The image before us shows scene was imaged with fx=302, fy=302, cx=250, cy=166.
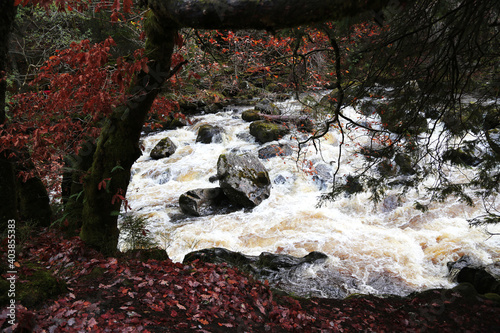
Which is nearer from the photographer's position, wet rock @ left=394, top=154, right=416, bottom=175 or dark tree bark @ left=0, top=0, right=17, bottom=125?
dark tree bark @ left=0, top=0, right=17, bottom=125

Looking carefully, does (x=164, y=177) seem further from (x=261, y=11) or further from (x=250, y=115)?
(x=261, y=11)

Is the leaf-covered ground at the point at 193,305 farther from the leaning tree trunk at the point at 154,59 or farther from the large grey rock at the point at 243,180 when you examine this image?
the large grey rock at the point at 243,180

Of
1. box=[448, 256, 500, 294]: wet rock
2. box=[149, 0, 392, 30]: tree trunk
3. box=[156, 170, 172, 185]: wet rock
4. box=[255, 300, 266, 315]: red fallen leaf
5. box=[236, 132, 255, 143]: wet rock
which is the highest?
box=[236, 132, 255, 143]: wet rock

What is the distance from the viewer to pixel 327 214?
883 cm

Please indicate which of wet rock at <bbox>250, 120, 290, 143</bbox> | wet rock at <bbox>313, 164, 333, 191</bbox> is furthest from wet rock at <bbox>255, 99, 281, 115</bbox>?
wet rock at <bbox>313, 164, 333, 191</bbox>

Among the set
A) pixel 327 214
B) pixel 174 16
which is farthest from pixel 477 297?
pixel 174 16

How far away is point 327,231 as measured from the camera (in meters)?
7.99

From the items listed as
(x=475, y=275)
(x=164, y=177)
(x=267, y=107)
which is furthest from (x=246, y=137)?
(x=475, y=275)

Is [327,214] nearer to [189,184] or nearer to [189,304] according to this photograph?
[189,184]

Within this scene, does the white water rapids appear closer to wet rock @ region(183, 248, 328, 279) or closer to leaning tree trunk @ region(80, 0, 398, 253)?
wet rock @ region(183, 248, 328, 279)

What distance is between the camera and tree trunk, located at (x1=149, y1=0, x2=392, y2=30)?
1.72 metres

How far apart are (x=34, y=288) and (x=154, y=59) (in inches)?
101

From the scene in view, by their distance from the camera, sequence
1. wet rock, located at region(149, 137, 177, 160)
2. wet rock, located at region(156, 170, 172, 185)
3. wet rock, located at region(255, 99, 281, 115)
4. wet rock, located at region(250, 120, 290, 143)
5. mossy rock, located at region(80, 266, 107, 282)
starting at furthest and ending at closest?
wet rock, located at region(255, 99, 281, 115) < wet rock, located at region(250, 120, 290, 143) < wet rock, located at region(149, 137, 177, 160) < wet rock, located at region(156, 170, 172, 185) < mossy rock, located at region(80, 266, 107, 282)

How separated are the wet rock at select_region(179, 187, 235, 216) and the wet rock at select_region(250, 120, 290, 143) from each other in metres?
3.85
